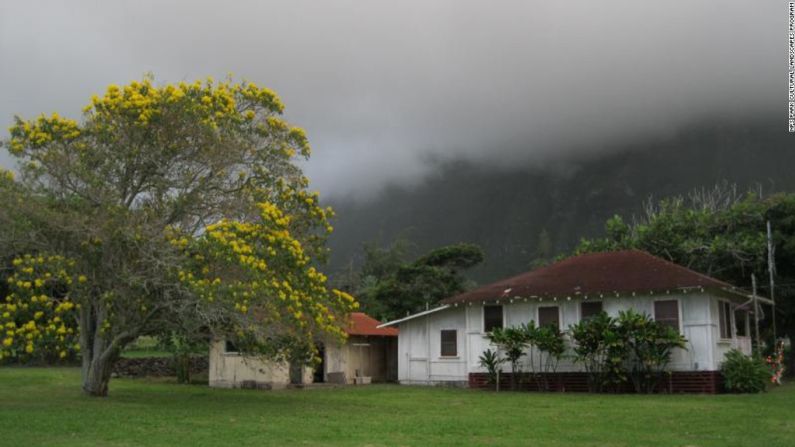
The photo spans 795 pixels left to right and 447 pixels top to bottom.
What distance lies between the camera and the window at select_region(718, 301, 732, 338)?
90.9 ft

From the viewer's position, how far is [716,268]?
119ft

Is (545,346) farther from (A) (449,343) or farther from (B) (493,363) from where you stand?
(A) (449,343)

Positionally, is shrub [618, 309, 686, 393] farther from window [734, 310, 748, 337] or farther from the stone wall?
the stone wall

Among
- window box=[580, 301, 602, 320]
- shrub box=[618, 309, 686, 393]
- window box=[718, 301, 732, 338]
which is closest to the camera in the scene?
shrub box=[618, 309, 686, 393]

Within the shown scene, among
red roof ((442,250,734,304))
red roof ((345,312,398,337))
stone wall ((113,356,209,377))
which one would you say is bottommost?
stone wall ((113,356,209,377))

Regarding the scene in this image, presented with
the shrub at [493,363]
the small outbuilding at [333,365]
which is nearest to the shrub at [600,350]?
the shrub at [493,363]

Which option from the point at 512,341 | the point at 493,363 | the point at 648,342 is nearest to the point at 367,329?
the point at 493,363

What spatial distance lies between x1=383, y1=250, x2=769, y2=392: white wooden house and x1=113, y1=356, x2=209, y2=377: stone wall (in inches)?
424

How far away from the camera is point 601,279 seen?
28531mm

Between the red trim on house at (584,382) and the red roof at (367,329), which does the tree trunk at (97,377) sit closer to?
the red roof at (367,329)

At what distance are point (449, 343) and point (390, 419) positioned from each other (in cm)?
1530

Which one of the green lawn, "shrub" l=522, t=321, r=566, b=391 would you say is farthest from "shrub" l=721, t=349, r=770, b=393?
"shrub" l=522, t=321, r=566, b=391

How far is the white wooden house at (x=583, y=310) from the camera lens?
86.8 ft

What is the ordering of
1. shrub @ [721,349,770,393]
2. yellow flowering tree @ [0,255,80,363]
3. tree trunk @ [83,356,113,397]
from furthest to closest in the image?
shrub @ [721,349,770,393], tree trunk @ [83,356,113,397], yellow flowering tree @ [0,255,80,363]
